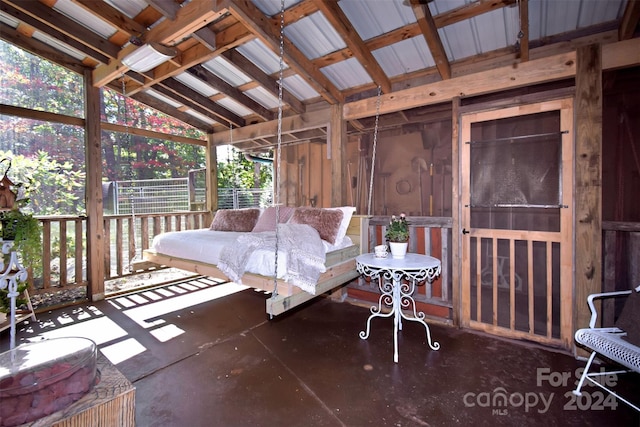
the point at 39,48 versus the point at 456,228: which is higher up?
the point at 39,48

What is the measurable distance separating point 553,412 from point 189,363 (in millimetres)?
2399

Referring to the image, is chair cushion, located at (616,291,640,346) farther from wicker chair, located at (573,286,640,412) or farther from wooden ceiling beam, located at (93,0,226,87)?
wooden ceiling beam, located at (93,0,226,87)

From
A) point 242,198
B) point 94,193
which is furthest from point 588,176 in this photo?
point 242,198

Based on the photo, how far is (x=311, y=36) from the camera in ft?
8.68

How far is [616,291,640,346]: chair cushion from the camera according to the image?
1.70 m

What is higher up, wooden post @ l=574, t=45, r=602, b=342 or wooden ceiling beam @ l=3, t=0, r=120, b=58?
wooden ceiling beam @ l=3, t=0, r=120, b=58

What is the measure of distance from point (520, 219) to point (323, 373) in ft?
7.51

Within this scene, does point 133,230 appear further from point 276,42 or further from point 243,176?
point 243,176

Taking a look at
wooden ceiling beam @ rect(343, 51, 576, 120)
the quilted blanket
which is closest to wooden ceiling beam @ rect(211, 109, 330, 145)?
wooden ceiling beam @ rect(343, 51, 576, 120)

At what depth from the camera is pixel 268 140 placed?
4980 mm

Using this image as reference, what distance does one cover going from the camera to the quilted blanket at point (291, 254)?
225 centimetres

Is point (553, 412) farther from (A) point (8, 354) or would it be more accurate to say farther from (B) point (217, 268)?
(A) point (8, 354)

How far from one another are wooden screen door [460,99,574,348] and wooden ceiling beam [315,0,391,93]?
36.0 inches

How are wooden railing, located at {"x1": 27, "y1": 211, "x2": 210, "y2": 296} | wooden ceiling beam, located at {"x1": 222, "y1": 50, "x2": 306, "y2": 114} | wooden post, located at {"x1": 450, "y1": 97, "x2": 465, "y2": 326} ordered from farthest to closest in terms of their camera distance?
wooden railing, located at {"x1": 27, "y1": 211, "x2": 210, "y2": 296} → wooden ceiling beam, located at {"x1": 222, "y1": 50, "x2": 306, "y2": 114} → wooden post, located at {"x1": 450, "y1": 97, "x2": 465, "y2": 326}
